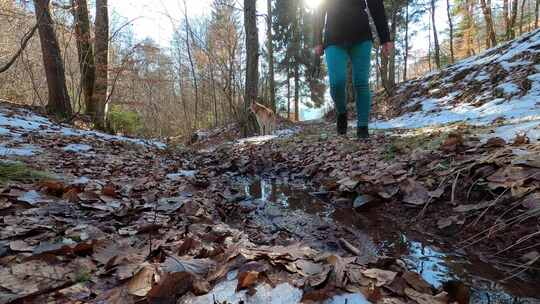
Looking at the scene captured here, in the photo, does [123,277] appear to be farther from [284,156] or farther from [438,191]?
[284,156]

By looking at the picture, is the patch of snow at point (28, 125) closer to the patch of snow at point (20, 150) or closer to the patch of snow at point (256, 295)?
the patch of snow at point (20, 150)

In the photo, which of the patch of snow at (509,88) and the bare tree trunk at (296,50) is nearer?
the patch of snow at (509,88)

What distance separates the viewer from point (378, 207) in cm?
203

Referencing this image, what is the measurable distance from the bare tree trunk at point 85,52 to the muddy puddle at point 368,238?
7.06m

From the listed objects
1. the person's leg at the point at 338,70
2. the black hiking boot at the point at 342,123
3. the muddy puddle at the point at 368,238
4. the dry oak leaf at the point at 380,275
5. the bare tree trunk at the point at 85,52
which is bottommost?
the muddy puddle at the point at 368,238

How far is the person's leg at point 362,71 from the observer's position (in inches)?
141

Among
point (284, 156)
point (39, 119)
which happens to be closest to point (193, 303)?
point (284, 156)

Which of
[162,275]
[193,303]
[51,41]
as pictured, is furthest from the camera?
[51,41]

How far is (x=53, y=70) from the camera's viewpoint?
697cm

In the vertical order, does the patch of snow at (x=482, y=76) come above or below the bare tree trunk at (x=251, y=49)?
below

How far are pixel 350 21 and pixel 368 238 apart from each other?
2.77 meters

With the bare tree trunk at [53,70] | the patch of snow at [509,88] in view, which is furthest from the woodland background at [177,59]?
the patch of snow at [509,88]

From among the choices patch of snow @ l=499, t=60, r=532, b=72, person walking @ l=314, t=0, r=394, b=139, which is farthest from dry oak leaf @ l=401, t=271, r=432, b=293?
patch of snow @ l=499, t=60, r=532, b=72

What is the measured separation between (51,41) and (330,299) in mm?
8278
